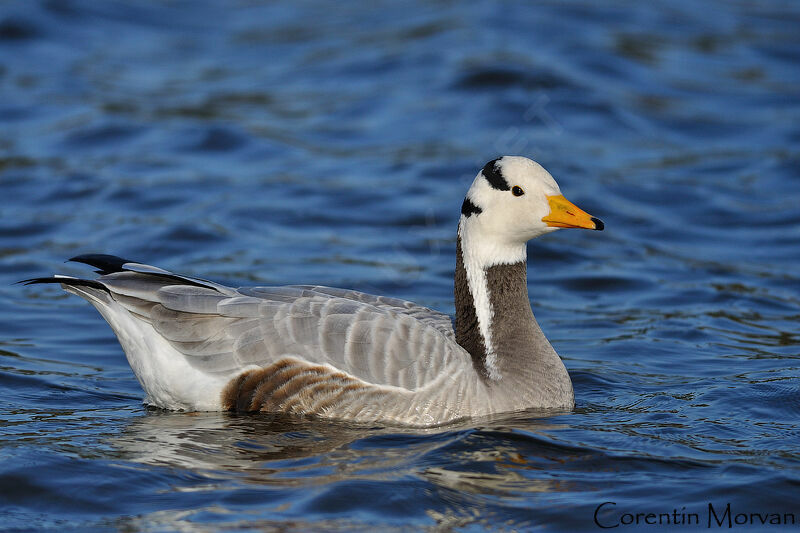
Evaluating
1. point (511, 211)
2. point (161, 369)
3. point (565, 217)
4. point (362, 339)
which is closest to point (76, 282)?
point (161, 369)

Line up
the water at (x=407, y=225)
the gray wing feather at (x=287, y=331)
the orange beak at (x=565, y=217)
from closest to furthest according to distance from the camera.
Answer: the water at (x=407, y=225)
the gray wing feather at (x=287, y=331)
the orange beak at (x=565, y=217)

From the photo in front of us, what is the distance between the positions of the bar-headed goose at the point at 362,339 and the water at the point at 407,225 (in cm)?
24

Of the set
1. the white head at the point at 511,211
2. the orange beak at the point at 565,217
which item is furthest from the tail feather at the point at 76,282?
the orange beak at the point at 565,217

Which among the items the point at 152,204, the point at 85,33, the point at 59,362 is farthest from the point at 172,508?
the point at 85,33

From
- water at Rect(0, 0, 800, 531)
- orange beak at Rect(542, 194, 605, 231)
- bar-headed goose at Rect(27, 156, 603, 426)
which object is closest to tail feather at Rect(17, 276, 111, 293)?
bar-headed goose at Rect(27, 156, 603, 426)

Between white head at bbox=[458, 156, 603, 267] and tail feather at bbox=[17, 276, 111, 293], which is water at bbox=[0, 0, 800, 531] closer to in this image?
tail feather at bbox=[17, 276, 111, 293]

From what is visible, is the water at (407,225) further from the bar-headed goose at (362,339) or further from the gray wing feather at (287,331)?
the gray wing feather at (287,331)

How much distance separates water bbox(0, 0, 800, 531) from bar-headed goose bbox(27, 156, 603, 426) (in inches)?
9.5

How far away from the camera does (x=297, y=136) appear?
697 inches

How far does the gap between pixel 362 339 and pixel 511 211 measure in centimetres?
142

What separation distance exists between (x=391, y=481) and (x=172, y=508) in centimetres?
132

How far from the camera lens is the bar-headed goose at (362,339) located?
26.1ft

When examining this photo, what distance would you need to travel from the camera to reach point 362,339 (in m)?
7.99

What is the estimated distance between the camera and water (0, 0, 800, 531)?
695 centimetres
